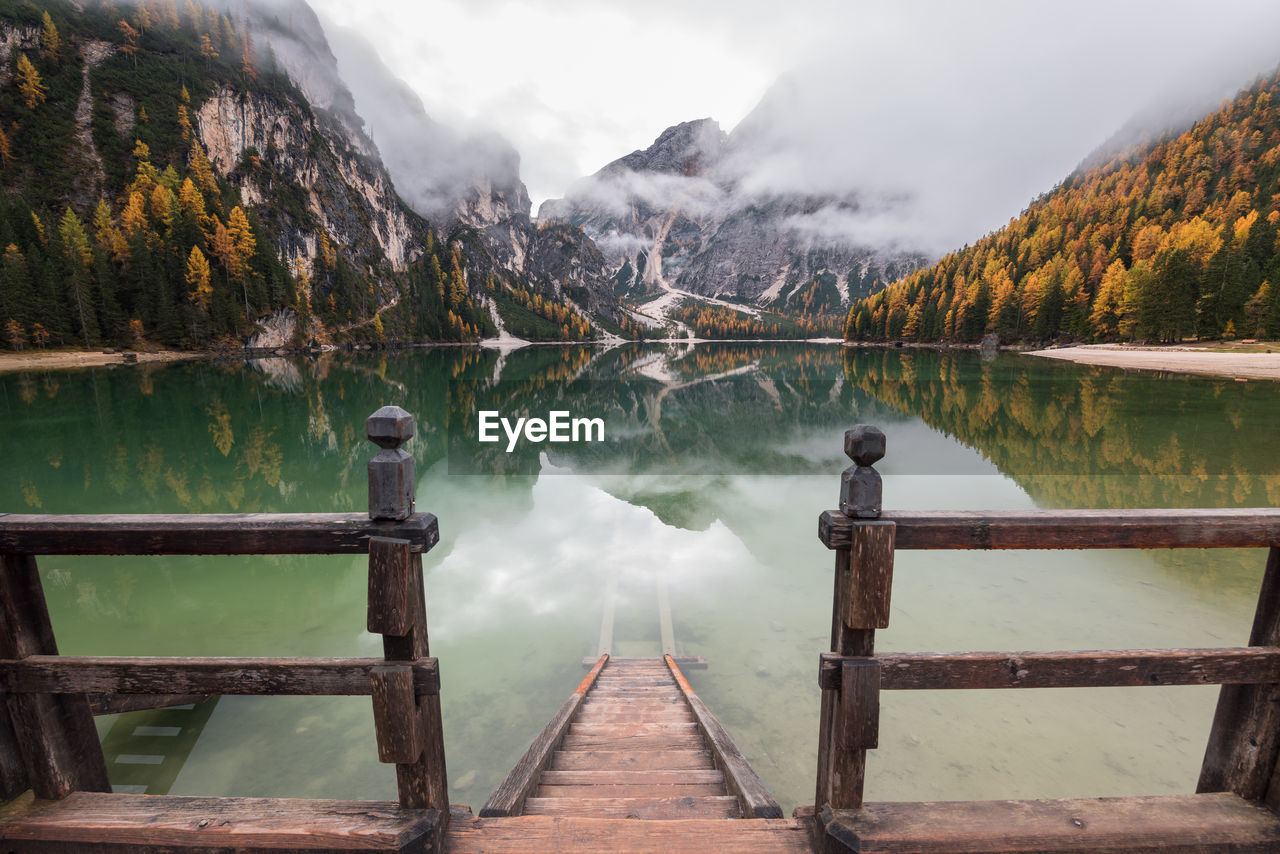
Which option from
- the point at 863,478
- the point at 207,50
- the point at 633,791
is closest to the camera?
the point at 863,478

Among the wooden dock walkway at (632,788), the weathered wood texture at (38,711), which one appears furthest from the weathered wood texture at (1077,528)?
the weathered wood texture at (38,711)

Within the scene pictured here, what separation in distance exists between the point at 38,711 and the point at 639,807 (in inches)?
153

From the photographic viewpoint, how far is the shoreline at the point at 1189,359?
2136 inches

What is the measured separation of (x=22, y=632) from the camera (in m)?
3.09

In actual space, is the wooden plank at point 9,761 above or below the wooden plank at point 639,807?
above

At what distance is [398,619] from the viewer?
9.66 ft

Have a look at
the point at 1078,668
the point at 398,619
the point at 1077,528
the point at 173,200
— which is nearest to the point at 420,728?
the point at 398,619

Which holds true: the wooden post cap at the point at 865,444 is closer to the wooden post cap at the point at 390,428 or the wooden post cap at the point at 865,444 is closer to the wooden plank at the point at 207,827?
the wooden post cap at the point at 390,428

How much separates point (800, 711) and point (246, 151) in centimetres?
19817

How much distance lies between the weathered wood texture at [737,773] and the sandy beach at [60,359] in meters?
98.1

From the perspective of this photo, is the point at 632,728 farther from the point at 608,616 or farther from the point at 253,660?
the point at 608,616

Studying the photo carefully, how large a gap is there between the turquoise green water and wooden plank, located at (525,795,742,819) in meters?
2.76

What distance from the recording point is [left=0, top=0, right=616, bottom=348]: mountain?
83.2m

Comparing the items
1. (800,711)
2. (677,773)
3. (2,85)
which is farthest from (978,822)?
(2,85)
